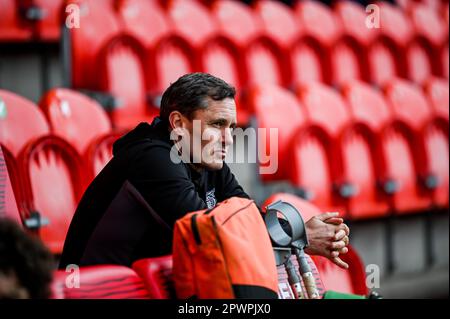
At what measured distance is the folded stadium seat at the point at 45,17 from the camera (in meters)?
1.22

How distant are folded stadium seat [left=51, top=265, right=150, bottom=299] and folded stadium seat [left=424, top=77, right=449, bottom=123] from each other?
3.51 ft

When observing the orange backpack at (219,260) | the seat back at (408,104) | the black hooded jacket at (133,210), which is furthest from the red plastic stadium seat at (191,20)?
the orange backpack at (219,260)

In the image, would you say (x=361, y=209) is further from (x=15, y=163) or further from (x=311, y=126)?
(x=15, y=163)

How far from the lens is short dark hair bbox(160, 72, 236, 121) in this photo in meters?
0.57

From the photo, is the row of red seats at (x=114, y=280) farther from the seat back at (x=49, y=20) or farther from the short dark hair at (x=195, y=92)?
the seat back at (x=49, y=20)

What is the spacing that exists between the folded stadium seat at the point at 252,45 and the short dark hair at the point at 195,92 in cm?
83

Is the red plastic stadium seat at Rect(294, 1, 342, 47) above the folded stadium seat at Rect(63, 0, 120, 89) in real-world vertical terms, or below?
above

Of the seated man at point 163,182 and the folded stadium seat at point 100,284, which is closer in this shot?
the folded stadium seat at point 100,284

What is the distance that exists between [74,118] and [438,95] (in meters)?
0.86

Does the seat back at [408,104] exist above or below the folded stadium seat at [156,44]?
below

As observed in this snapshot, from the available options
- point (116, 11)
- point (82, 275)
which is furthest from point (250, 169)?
point (82, 275)

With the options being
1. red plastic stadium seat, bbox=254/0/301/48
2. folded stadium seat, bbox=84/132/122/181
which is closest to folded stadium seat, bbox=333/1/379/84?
red plastic stadium seat, bbox=254/0/301/48

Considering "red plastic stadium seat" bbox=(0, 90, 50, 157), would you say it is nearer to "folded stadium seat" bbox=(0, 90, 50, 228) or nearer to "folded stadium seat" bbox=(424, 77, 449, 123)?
"folded stadium seat" bbox=(0, 90, 50, 228)

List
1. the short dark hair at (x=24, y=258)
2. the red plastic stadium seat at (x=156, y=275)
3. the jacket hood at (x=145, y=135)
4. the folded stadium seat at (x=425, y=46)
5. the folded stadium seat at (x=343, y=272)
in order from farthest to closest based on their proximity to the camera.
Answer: the folded stadium seat at (x=425, y=46) → the folded stadium seat at (x=343, y=272) → the jacket hood at (x=145, y=135) → the red plastic stadium seat at (x=156, y=275) → the short dark hair at (x=24, y=258)
